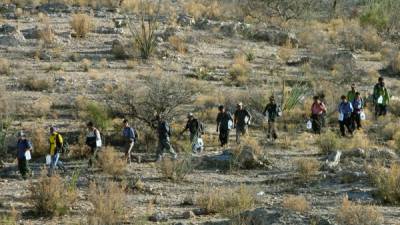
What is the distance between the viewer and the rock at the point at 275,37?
3950 cm

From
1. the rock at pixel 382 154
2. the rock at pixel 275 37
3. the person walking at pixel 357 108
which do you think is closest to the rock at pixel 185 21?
the rock at pixel 275 37

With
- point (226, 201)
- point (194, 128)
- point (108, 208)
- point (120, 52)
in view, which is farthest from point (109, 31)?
point (108, 208)

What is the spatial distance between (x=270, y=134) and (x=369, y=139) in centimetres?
291

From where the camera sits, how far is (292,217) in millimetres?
10125

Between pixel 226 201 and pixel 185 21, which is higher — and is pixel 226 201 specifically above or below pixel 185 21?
below

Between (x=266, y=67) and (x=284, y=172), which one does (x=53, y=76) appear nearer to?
(x=266, y=67)

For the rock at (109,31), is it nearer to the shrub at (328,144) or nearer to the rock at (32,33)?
the rock at (32,33)

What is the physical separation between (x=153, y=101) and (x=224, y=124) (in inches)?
99.3

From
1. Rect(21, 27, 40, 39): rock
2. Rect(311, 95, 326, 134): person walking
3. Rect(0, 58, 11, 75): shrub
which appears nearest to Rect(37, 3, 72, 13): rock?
Rect(21, 27, 40, 39): rock

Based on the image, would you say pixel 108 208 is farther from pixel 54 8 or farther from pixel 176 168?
pixel 54 8

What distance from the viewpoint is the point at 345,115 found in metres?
21.2

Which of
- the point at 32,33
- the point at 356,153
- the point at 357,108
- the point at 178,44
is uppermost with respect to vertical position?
the point at 32,33

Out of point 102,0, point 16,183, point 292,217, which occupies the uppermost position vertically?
point 102,0

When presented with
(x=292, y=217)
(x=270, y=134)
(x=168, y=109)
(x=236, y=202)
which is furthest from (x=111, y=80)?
(x=292, y=217)
